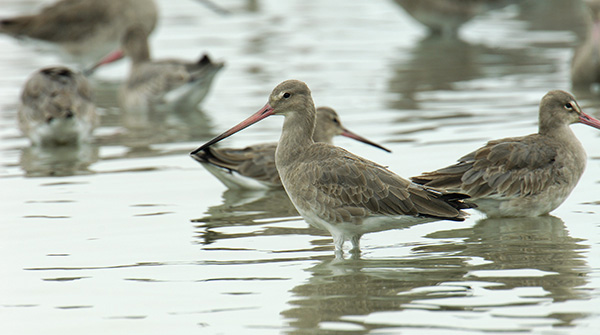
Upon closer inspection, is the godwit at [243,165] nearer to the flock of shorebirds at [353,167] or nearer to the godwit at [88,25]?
the flock of shorebirds at [353,167]

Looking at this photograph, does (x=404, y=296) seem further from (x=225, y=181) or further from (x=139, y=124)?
(x=139, y=124)

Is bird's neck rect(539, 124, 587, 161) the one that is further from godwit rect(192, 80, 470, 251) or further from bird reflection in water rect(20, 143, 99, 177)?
bird reflection in water rect(20, 143, 99, 177)

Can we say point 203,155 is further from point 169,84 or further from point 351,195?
point 169,84

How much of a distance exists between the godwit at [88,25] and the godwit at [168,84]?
301cm

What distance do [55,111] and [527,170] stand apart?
5630 millimetres

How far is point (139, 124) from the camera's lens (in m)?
12.5

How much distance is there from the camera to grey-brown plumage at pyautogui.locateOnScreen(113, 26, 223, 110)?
Answer: 507 inches

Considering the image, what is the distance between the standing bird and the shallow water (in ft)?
0.69

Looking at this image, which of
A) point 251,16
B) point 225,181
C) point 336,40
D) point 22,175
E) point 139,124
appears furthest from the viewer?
point 251,16

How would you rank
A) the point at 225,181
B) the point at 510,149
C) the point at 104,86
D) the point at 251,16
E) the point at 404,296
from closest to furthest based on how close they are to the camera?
1. the point at 404,296
2. the point at 510,149
3. the point at 225,181
4. the point at 104,86
5. the point at 251,16

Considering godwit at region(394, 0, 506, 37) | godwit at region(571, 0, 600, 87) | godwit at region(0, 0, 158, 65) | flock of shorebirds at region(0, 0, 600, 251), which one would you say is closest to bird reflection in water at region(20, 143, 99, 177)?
flock of shorebirds at region(0, 0, 600, 251)

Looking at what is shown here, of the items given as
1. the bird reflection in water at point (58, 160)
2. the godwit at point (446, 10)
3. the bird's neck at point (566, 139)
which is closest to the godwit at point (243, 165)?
the bird's neck at point (566, 139)

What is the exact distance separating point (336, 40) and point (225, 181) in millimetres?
9623

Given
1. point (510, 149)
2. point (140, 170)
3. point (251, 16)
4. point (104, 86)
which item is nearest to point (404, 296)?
point (510, 149)
